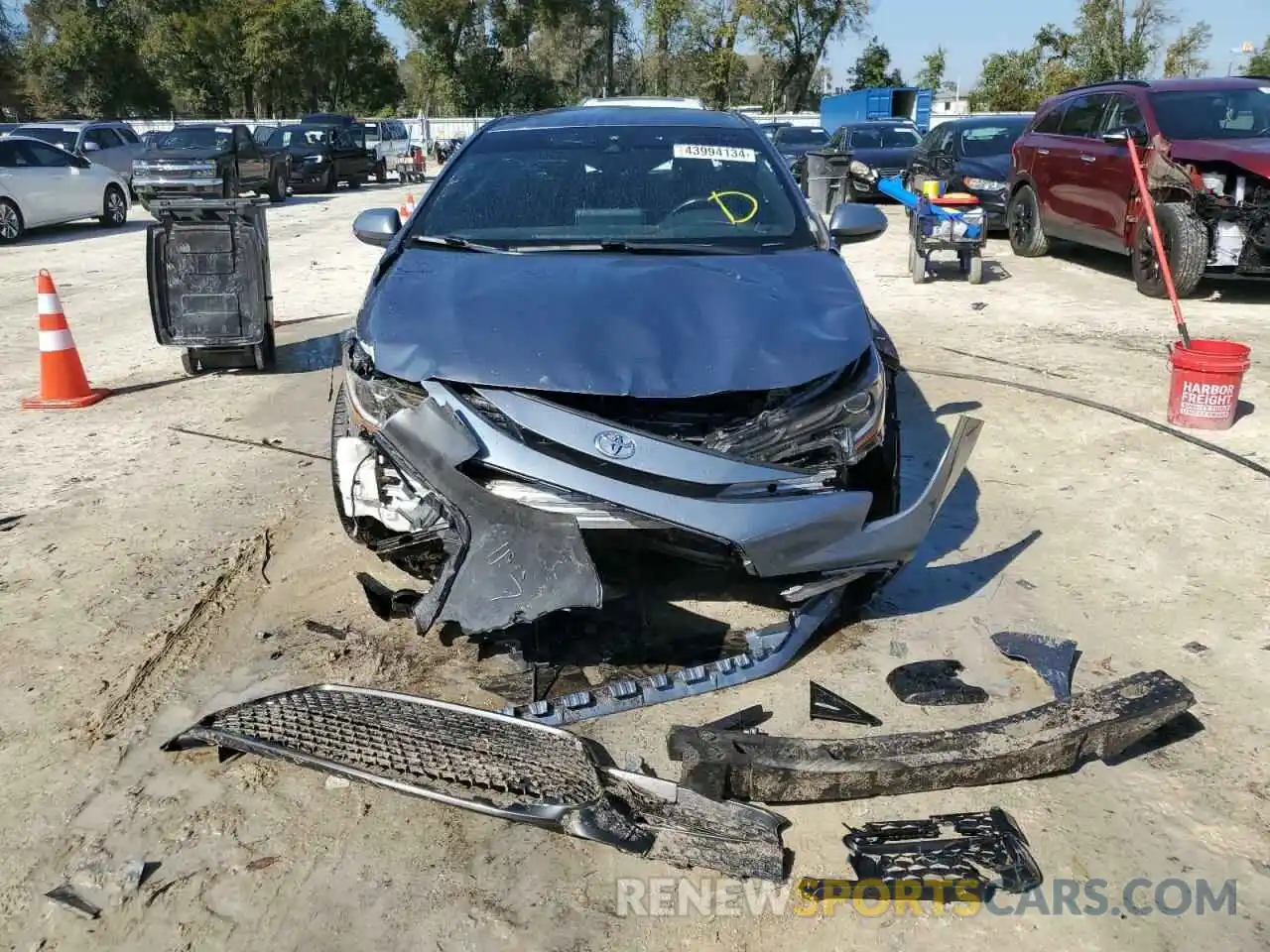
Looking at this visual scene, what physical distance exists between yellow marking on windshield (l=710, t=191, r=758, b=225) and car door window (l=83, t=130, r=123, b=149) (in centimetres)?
2032

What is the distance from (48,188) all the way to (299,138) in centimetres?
843

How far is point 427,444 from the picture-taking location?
9.83ft

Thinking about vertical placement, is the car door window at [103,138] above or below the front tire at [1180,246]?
above

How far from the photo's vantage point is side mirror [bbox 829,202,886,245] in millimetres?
4664

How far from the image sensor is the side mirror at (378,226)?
4520 millimetres

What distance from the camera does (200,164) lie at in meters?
18.5

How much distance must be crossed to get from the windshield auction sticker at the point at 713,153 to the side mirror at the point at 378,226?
1.28m

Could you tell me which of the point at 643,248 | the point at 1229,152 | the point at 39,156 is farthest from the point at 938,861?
the point at 39,156

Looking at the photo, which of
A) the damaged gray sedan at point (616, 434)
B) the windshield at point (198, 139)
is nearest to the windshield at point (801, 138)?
the windshield at point (198, 139)

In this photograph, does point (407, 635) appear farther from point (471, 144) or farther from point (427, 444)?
point (471, 144)

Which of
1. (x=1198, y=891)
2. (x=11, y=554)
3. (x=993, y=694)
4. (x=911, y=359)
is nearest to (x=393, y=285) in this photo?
(x=11, y=554)

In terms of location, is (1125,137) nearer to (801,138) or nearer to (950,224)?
(950,224)

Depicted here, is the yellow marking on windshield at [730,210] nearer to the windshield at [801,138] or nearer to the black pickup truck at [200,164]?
the black pickup truck at [200,164]

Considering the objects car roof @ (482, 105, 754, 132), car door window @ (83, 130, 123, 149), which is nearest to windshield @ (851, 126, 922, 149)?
car roof @ (482, 105, 754, 132)
